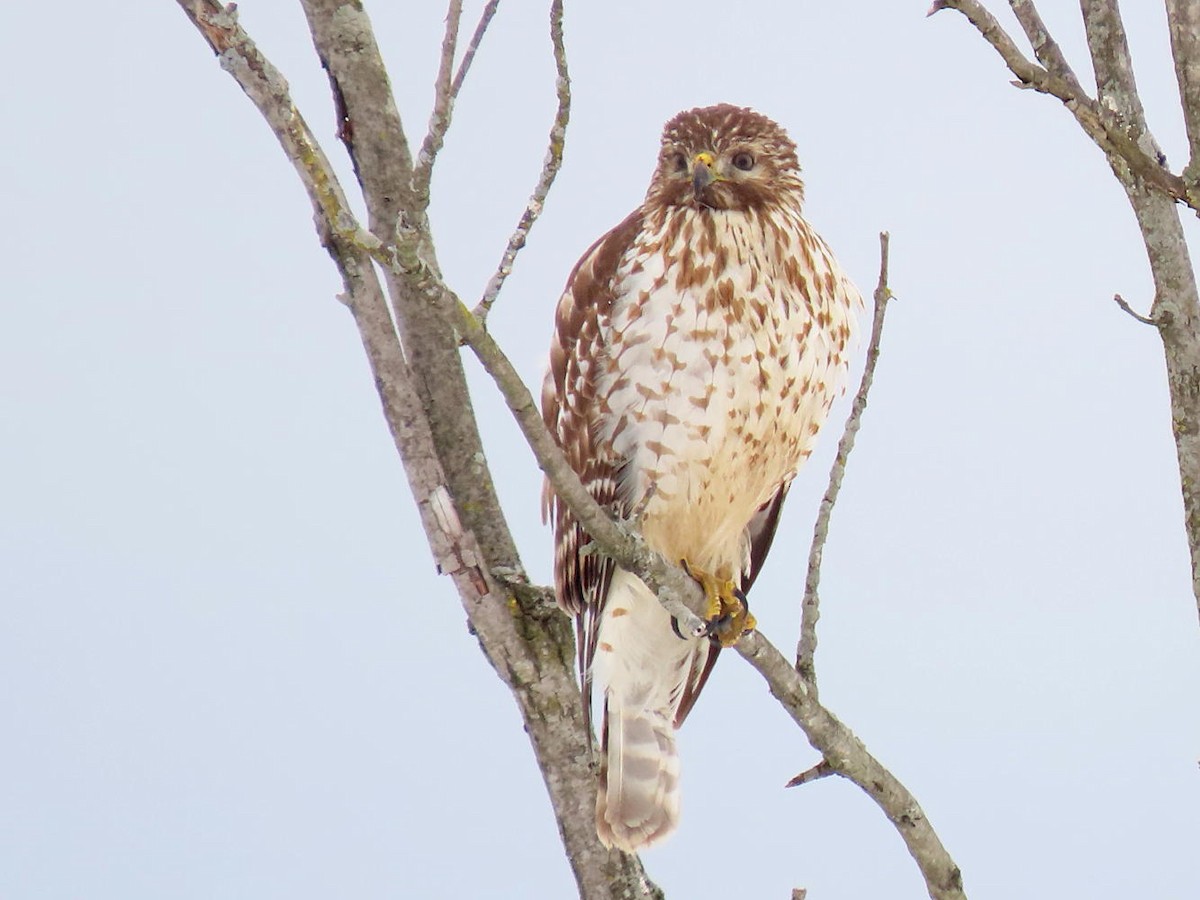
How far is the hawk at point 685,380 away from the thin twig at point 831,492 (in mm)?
202

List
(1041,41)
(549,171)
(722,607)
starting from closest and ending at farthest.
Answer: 1. (1041,41)
2. (549,171)
3. (722,607)

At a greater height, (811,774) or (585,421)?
(585,421)

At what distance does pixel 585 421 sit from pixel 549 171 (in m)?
0.74

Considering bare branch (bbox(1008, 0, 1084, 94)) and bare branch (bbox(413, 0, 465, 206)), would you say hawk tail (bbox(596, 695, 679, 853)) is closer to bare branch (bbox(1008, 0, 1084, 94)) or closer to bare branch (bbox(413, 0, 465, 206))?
bare branch (bbox(413, 0, 465, 206))

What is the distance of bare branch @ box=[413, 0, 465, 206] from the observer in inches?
90.2

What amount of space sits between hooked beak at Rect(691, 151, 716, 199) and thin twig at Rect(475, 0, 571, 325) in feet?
2.05

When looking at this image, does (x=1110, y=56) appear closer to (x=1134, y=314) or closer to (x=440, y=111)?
(x=1134, y=314)

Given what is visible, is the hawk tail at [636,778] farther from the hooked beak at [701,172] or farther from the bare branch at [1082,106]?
the bare branch at [1082,106]

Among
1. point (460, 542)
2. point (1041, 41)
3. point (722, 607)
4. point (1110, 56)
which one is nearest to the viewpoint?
point (1041, 41)

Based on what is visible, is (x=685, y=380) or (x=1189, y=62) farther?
(x=685, y=380)

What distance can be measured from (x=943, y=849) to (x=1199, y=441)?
3.09ft

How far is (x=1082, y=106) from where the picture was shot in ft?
7.29

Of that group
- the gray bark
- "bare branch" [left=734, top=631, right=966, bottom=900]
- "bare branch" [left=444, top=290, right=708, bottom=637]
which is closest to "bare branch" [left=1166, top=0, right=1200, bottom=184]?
the gray bark

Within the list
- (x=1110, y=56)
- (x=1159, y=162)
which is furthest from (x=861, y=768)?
(x=1110, y=56)
